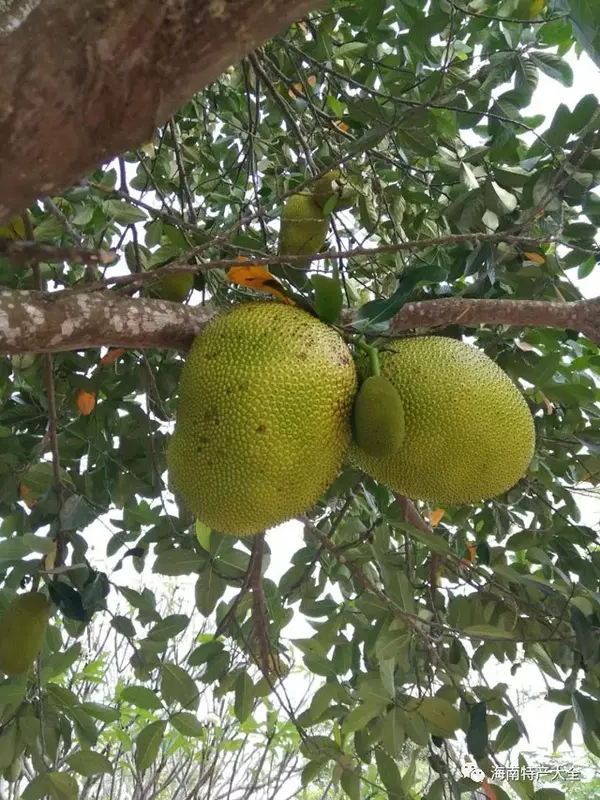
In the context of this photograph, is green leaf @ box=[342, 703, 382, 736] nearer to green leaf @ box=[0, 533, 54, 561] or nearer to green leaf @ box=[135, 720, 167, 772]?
green leaf @ box=[135, 720, 167, 772]

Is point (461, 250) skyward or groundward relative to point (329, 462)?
skyward

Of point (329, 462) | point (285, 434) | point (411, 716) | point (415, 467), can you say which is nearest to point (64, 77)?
point (285, 434)

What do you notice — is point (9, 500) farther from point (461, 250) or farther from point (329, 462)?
point (461, 250)

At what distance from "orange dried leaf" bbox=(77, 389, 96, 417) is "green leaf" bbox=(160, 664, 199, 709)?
642 millimetres

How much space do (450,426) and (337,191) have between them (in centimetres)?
64

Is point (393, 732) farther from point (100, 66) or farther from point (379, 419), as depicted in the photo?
point (100, 66)

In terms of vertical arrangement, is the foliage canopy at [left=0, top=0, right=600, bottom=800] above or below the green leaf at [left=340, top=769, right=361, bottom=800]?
above

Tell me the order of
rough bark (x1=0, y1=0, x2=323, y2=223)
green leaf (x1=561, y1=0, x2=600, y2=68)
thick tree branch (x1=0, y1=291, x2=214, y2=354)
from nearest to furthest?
rough bark (x1=0, y1=0, x2=323, y2=223), thick tree branch (x1=0, y1=291, x2=214, y2=354), green leaf (x1=561, y1=0, x2=600, y2=68)

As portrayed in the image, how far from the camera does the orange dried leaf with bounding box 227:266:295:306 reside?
44.7 inches

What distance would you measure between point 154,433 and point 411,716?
3.06ft

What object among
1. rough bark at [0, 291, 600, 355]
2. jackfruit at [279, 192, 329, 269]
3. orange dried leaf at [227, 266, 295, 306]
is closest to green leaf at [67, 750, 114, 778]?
rough bark at [0, 291, 600, 355]

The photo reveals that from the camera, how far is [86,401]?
66.0 inches

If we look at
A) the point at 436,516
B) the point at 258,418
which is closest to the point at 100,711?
the point at 258,418

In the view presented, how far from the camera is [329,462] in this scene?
1148 millimetres
